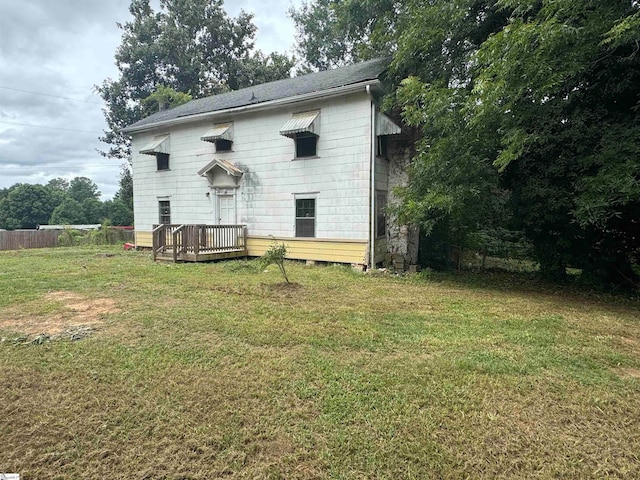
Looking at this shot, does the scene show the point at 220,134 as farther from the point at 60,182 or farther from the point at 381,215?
the point at 60,182

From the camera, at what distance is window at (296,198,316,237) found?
1030cm

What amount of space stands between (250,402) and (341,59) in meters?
24.3

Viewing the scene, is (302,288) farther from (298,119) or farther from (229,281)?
(298,119)

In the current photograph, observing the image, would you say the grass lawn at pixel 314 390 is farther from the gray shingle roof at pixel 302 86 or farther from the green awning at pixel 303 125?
the gray shingle roof at pixel 302 86

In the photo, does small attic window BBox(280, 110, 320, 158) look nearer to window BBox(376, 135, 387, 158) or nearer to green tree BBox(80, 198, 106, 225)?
window BBox(376, 135, 387, 158)

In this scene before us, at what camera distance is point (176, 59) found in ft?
82.4

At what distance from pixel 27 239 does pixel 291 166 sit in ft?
55.3

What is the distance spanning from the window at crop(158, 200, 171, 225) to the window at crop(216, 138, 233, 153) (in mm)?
3422

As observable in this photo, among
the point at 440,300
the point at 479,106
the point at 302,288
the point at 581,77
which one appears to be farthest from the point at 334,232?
the point at 581,77

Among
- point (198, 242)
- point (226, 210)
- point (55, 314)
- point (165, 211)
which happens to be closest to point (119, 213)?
point (165, 211)

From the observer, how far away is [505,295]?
693 centimetres

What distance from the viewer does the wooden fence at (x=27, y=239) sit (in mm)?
17342

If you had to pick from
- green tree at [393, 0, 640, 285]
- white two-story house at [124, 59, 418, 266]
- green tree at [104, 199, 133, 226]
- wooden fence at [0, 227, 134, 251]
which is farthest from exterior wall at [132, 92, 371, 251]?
green tree at [104, 199, 133, 226]

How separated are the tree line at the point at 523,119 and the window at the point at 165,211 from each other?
928 centimetres
